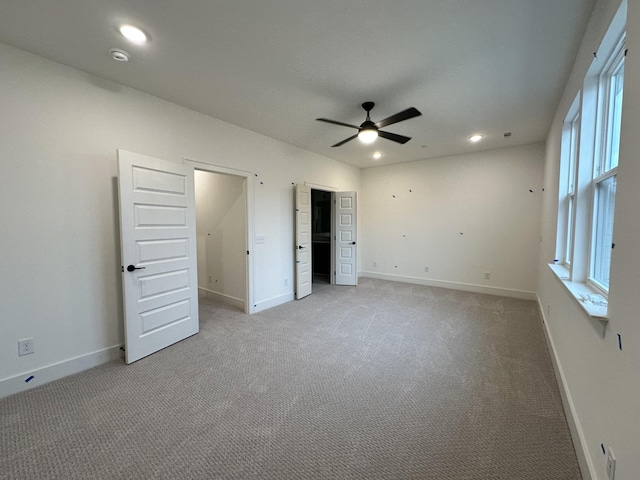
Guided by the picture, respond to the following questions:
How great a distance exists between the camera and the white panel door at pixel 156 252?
252 cm

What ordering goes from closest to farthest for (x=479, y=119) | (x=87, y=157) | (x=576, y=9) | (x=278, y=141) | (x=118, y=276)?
(x=576, y=9), (x=87, y=157), (x=118, y=276), (x=479, y=119), (x=278, y=141)

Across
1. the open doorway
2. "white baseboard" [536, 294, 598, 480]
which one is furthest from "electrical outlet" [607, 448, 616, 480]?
the open doorway

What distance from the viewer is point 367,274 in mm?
6500

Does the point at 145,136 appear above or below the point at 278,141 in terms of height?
below

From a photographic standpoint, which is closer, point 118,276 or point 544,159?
point 118,276

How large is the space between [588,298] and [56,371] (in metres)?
4.12

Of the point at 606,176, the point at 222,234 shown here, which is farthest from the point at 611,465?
the point at 222,234

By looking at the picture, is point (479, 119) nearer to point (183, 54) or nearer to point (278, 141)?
point (278, 141)

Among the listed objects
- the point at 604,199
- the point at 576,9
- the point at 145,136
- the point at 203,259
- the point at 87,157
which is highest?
the point at 576,9

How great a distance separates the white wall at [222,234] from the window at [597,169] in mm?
3633

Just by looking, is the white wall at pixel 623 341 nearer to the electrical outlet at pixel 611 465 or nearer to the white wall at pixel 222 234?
the electrical outlet at pixel 611 465

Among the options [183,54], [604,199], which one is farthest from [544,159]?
[183,54]

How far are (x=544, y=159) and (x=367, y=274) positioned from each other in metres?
4.01

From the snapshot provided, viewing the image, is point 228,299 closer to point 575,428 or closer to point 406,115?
point 406,115
